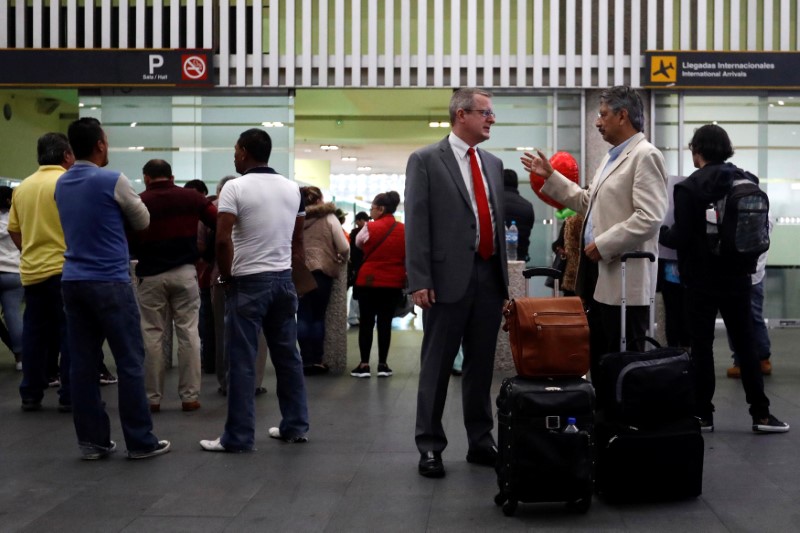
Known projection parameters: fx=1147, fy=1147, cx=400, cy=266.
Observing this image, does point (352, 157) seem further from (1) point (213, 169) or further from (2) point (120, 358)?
(2) point (120, 358)

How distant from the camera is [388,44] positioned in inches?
629

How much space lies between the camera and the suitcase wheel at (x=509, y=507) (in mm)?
5078

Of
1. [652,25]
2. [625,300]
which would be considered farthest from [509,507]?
[652,25]

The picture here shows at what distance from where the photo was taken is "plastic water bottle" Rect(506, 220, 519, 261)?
11031 mm

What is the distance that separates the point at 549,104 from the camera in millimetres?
16094

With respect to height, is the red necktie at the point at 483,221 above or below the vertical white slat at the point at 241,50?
below

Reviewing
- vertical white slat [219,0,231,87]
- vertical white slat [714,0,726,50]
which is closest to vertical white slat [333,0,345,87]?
vertical white slat [219,0,231,87]

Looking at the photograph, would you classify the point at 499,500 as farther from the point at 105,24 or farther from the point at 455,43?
the point at 105,24

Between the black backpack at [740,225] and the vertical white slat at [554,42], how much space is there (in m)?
9.26

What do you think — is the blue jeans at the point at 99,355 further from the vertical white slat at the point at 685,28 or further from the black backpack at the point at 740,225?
the vertical white slat at the point at 685,28

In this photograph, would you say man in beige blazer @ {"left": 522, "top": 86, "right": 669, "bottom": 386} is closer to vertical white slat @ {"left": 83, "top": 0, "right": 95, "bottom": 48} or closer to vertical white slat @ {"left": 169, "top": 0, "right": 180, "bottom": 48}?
vertical white slat @ {"left": 169, "top": 0, "right": 180, "bottom": 48}

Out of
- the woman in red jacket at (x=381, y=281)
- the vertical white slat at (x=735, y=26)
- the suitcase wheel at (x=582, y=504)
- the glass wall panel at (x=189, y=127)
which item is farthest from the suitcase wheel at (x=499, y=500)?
the vertical white slat at (x=735, y=26)

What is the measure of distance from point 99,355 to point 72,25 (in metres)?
10.5

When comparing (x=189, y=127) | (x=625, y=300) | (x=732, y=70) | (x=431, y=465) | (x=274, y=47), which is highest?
(x=274, y=47)
